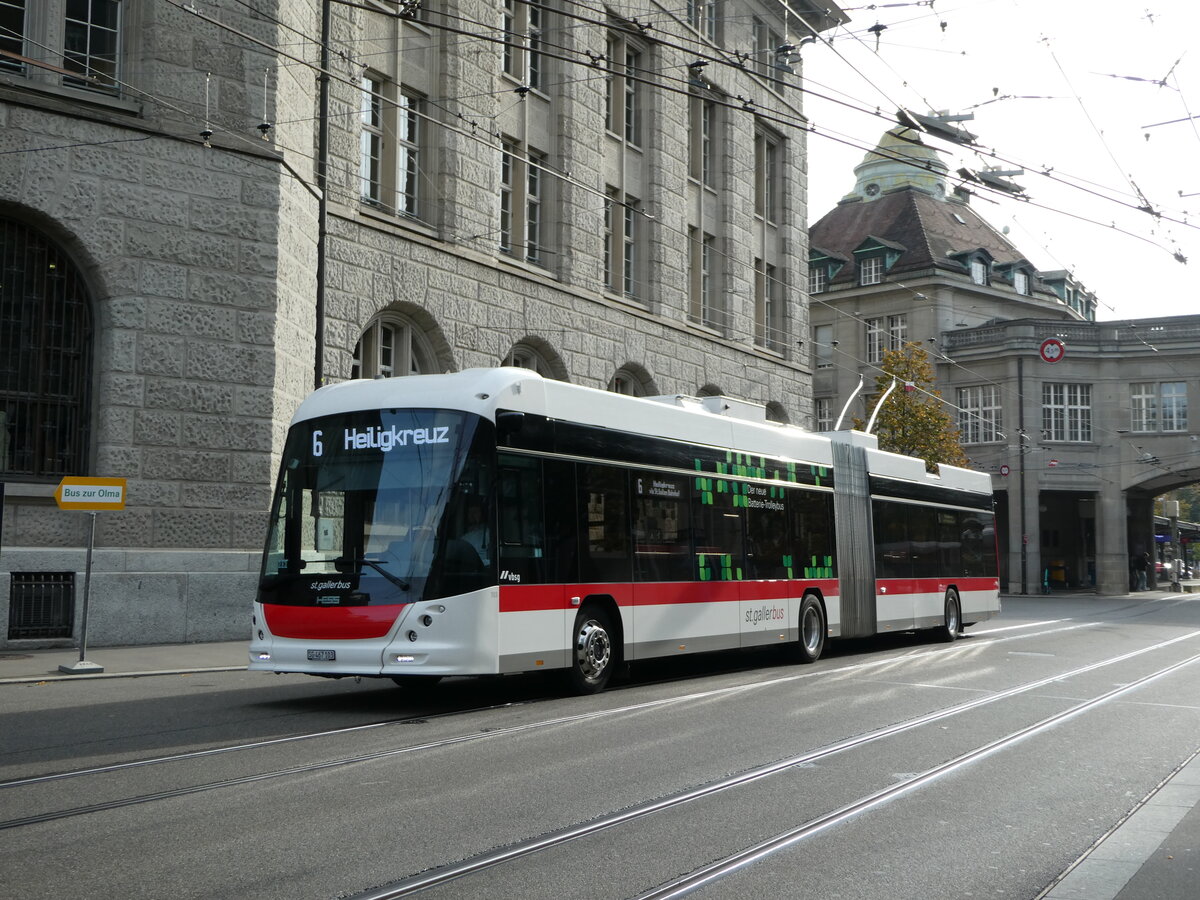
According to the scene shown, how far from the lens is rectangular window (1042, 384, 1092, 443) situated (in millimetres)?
60219

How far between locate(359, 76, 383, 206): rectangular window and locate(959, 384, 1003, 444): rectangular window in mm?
42012

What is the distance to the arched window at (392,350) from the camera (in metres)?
23.5

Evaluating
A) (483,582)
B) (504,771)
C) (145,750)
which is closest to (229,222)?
(483,582)

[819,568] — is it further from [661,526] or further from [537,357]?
[537,357]

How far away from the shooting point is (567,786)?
25.4ft

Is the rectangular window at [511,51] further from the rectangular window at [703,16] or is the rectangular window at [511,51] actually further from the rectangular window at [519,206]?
the rectangular window at [703,16]

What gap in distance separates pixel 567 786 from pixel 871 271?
199 ft

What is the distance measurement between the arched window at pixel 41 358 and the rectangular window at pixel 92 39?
251 centimetres

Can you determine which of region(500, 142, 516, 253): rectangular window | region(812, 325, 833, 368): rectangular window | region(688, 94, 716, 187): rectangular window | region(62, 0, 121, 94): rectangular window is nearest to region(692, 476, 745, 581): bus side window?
region(62, 0, 121, 94): rectangular window

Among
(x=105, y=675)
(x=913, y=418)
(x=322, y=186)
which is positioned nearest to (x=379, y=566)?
(x=105, y=675)

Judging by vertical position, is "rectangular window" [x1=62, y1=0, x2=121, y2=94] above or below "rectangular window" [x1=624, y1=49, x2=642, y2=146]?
below

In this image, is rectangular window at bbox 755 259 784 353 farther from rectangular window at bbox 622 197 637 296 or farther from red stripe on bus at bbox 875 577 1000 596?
red stripe on bus at bbox 875 577 1000 596

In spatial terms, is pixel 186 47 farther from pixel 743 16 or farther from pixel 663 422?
pixel 743 16

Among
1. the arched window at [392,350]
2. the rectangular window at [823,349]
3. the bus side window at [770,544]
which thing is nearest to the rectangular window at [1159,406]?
the rectangular window at [823,349]
